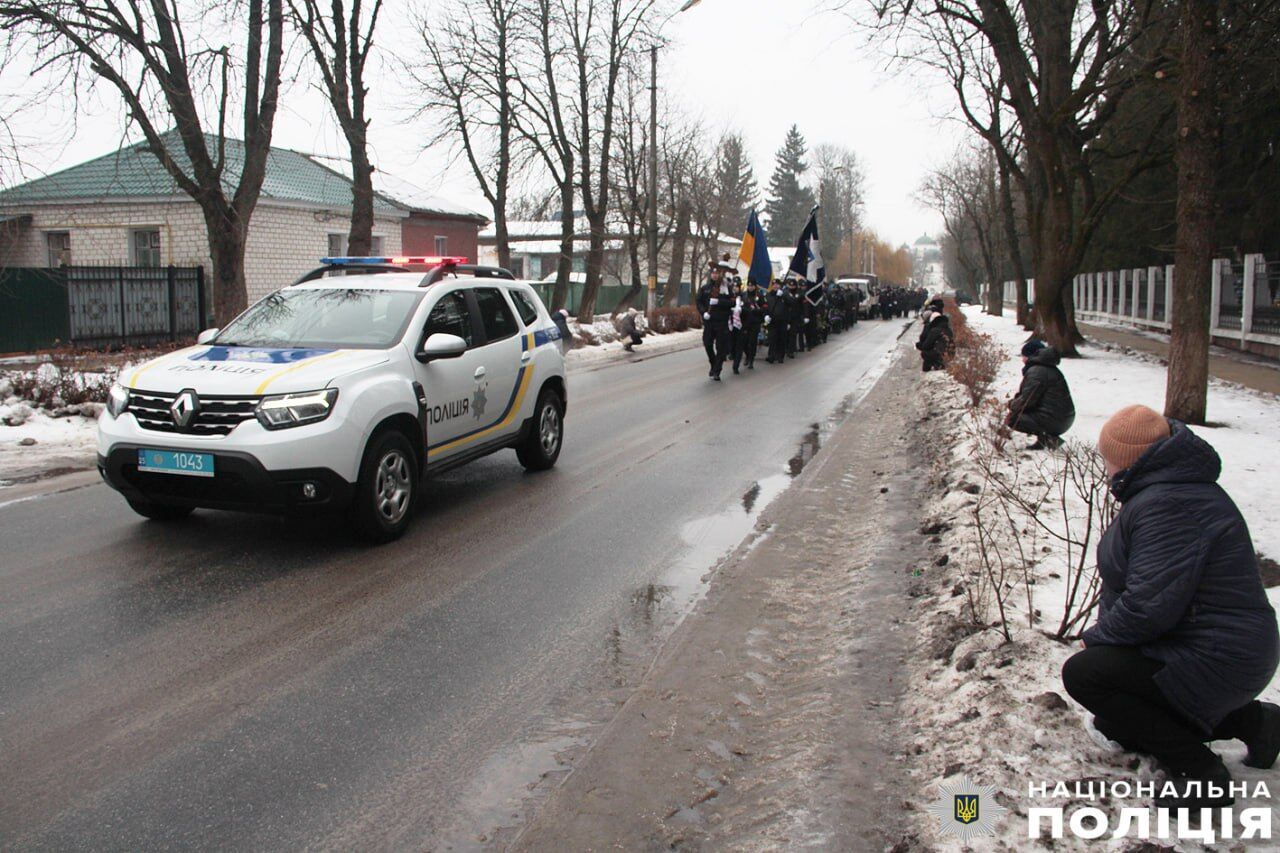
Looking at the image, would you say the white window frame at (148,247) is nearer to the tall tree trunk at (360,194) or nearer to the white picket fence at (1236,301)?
the tall tree trunk at (360,194)

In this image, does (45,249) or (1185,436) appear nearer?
(1185,436)

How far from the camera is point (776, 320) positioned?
71.7 ft

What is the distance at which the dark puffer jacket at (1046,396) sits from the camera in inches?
365

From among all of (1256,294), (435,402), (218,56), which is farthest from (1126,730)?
(1256,294)

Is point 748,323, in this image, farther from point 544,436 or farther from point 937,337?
point 544,436

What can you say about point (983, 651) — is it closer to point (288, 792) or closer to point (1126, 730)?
point (1126, 730)

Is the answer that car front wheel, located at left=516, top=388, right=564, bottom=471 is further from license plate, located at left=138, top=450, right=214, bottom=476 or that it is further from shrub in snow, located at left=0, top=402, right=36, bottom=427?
shrub in snow, located at left=0, top=402, right=36, bottom=427

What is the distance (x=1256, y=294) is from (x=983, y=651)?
63.8 feet

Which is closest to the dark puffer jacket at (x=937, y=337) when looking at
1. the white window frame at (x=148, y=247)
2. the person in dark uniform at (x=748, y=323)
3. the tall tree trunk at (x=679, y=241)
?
the person in dark uniform at (x=748, y=323)

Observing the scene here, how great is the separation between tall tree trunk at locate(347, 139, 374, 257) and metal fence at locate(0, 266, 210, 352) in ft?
19.9

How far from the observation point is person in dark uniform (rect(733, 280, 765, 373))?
63.6ft

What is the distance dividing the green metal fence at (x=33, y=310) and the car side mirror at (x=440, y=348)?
16.2m

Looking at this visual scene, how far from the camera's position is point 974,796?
3340 millimetres

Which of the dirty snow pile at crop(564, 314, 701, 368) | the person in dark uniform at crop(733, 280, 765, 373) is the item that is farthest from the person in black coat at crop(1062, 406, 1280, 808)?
the dirty snow pile at crop(564, 314, 701, 368)
